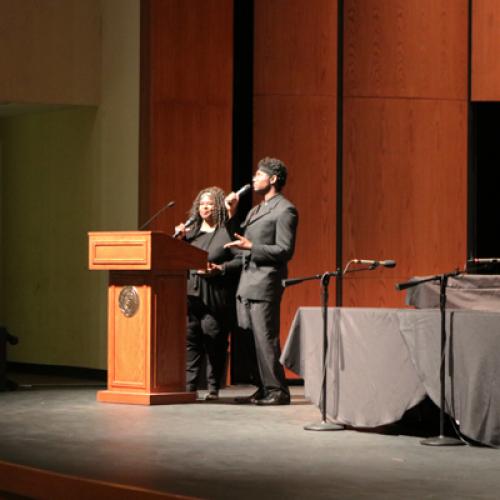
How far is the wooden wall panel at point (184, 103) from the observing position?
29.8 feet

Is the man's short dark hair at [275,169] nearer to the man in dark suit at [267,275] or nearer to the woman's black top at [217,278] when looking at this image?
the man in dark suit at [267,275]

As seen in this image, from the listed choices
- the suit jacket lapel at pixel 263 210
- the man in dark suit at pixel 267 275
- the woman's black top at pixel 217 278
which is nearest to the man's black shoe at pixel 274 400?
the man in dark suit at pixel 267 275

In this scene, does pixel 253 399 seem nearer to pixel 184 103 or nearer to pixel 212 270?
pixel 212 270

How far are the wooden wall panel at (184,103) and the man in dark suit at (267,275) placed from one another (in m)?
1.55

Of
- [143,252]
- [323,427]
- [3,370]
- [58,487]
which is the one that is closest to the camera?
[58,487]

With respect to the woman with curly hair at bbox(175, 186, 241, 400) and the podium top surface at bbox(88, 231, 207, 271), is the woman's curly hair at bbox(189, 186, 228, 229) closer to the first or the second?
the woman with curly hair at bbox(175, 186, 241, 400)

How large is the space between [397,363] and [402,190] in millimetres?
→ 3697

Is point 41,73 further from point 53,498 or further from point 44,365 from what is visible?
point 53,498

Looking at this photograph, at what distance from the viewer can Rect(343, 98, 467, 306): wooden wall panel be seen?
9.40 m

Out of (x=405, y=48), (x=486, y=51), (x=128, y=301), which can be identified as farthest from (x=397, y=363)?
(x=486, y=51)

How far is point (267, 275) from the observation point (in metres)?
7.44

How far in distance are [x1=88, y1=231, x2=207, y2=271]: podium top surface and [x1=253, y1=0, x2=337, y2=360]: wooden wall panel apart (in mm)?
1898

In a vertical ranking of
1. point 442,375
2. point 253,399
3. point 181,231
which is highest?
point 181,231

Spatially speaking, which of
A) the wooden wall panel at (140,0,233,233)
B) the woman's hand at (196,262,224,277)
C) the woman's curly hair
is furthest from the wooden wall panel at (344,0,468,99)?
the woman's hand at (196,262,224,277)
